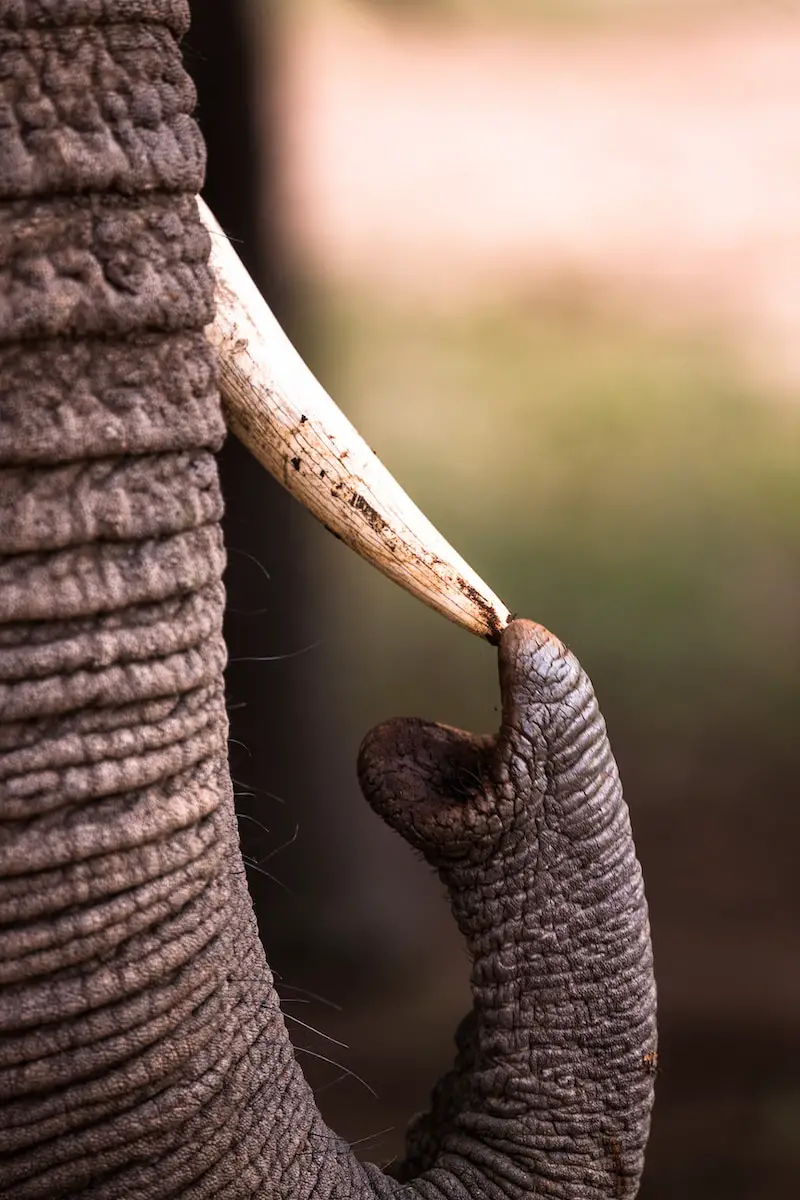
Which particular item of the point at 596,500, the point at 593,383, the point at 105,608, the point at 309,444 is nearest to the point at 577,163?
the point at 593,383

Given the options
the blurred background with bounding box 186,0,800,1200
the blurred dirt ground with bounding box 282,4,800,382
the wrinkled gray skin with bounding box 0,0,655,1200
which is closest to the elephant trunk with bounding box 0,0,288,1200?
the wrinkled gray skin with bounding box 0,0,655,1200

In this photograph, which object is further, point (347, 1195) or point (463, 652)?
point (463, 652)

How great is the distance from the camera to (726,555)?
3.91 meters

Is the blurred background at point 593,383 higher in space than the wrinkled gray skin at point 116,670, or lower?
lower

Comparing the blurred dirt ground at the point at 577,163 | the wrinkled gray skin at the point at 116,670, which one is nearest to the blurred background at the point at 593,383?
the blurred dirt ground at the point at 577,163

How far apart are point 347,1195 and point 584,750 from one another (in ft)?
1.03

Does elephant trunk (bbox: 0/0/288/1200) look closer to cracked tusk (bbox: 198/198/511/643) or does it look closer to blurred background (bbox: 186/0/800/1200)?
cracked tusk (bbox: 198/198/511/643)

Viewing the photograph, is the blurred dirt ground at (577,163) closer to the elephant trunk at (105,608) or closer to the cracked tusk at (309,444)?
the cracked tusk at (309,444)

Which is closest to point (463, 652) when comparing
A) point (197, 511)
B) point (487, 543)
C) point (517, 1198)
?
point (487, 543)

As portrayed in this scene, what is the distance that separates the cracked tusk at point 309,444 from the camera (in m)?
0.97

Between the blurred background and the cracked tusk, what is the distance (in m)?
2.13

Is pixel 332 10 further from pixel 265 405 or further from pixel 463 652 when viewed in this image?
pixel 265 405

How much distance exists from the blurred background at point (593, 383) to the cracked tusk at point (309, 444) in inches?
84.0

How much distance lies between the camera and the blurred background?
136 inches
